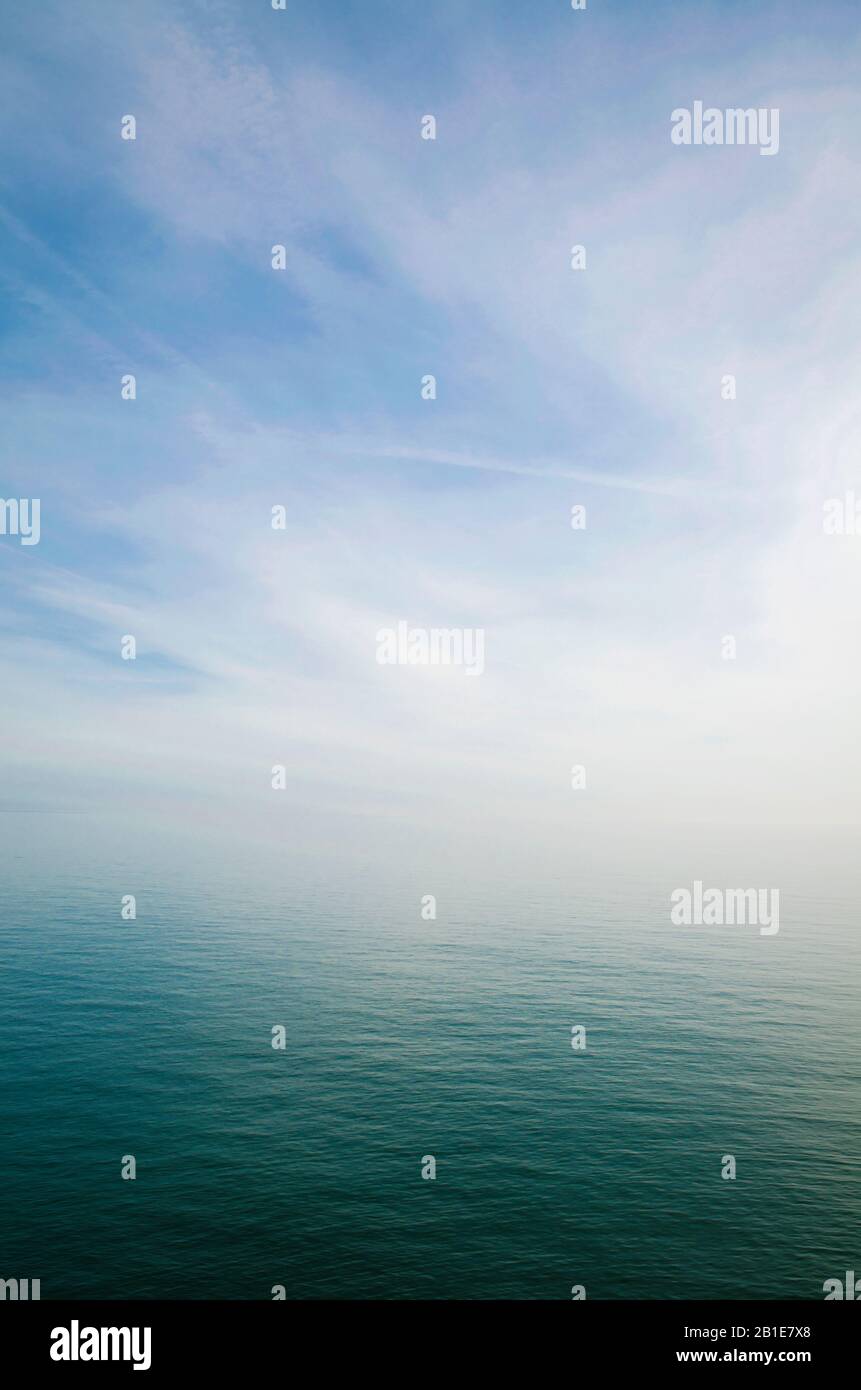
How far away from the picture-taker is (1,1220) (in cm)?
4475

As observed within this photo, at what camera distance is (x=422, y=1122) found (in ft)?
187

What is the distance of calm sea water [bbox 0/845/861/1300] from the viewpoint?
4216 cm

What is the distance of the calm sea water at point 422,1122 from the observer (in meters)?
42.2

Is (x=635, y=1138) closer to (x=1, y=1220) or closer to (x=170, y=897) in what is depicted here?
(x=1, y=1220)

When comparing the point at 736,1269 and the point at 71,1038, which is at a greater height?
the point at 71,1038

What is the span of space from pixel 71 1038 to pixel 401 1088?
33.9 metres
